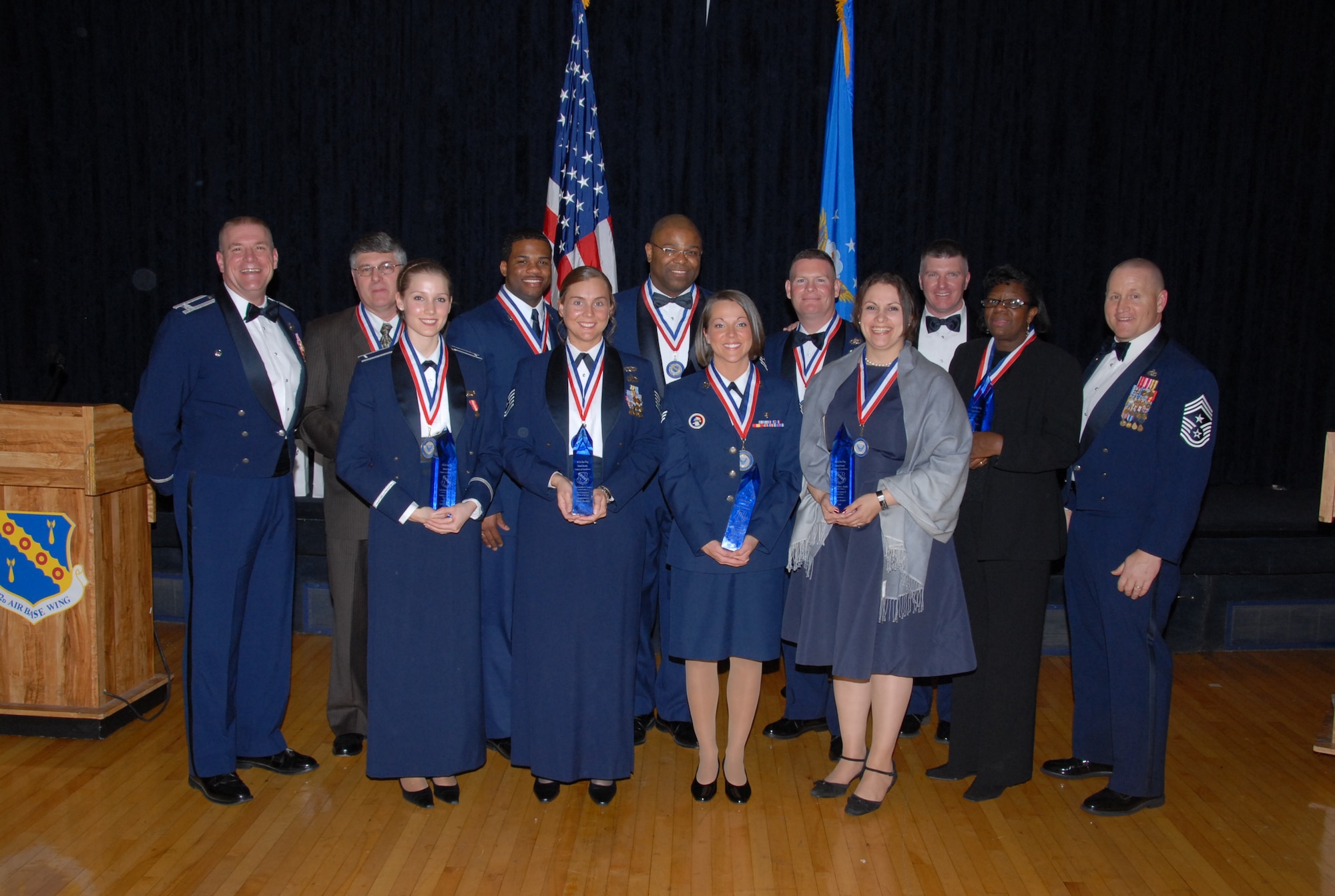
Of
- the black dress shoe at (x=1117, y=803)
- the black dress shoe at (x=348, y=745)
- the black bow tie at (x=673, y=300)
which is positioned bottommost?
the black dress shoe at (x=348, y=745)

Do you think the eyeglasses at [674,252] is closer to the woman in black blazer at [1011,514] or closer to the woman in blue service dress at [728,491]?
the woman in blue service dress at [728,491]

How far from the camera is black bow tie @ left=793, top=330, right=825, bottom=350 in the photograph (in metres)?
3.74

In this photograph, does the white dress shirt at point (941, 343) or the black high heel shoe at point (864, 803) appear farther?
the white dress shirt at point (941, 343)

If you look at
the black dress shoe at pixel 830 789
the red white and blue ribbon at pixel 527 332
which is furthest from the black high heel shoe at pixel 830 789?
the red white and blue ribbon at pixel 527 332

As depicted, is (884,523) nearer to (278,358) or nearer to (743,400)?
(743,400)

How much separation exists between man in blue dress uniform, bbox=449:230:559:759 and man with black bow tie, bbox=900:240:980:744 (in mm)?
1523

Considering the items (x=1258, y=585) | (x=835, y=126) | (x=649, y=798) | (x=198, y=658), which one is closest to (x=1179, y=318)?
(x=1258, y=585)

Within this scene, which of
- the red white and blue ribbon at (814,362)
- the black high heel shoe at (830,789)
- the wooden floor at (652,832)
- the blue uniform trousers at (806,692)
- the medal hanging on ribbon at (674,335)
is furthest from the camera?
the blue uniform trousers at (806,692)

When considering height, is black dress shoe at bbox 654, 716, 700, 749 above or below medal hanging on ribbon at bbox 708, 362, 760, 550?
below

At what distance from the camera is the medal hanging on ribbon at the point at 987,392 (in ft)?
10.9

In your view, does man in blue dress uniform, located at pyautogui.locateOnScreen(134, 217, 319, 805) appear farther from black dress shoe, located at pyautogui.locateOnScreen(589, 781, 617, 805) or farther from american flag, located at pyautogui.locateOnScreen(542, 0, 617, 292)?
american flag, located at pyautogui.locateOnScreen(542, 0, 617, 292)

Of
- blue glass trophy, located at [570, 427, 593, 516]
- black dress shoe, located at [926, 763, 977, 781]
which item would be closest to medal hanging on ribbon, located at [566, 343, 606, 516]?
blue glass trophy, located at [570, 427, 593, 516]

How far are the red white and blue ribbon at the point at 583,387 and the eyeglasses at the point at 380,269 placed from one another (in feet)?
3.16

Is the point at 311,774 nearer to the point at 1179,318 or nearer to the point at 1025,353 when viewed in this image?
the point at 1025,353
